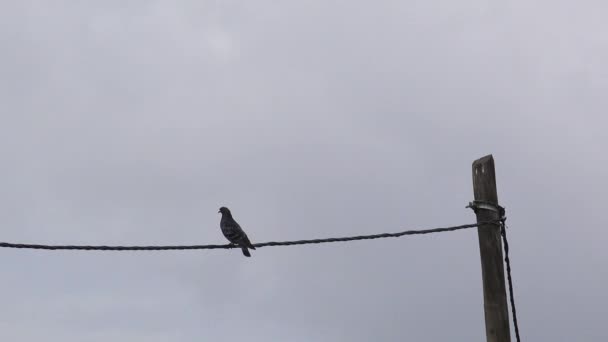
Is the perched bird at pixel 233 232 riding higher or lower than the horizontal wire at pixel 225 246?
higher

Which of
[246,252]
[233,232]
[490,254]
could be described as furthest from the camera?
[233,232]

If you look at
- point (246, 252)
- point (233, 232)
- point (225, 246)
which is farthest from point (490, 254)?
point (233, 232)

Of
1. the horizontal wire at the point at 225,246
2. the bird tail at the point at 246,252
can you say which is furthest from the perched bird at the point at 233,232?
the horizontal wire at the point at 225,246

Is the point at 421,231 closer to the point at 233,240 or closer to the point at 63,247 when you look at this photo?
the point at 63,247

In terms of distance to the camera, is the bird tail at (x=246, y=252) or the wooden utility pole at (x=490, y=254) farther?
the bird tail at (x=246, y=252)

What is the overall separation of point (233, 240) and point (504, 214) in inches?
296

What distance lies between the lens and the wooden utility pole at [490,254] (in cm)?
905

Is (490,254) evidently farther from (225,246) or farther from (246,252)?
(246,252)

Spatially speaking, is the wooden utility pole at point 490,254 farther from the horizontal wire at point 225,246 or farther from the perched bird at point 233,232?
the perched bird at point 233,232

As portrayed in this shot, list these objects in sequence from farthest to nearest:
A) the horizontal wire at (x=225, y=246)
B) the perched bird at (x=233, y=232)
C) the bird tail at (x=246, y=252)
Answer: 1. the perched bird at (x=233, y=232)
2. the bird tail at (x=246, y=252)
3. the horizontal wire at (x=225, y=246)

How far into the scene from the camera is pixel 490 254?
30.8 ft

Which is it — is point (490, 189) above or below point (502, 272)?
above

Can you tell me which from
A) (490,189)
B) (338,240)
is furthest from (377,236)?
(490,189)

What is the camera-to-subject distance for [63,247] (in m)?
8.75
